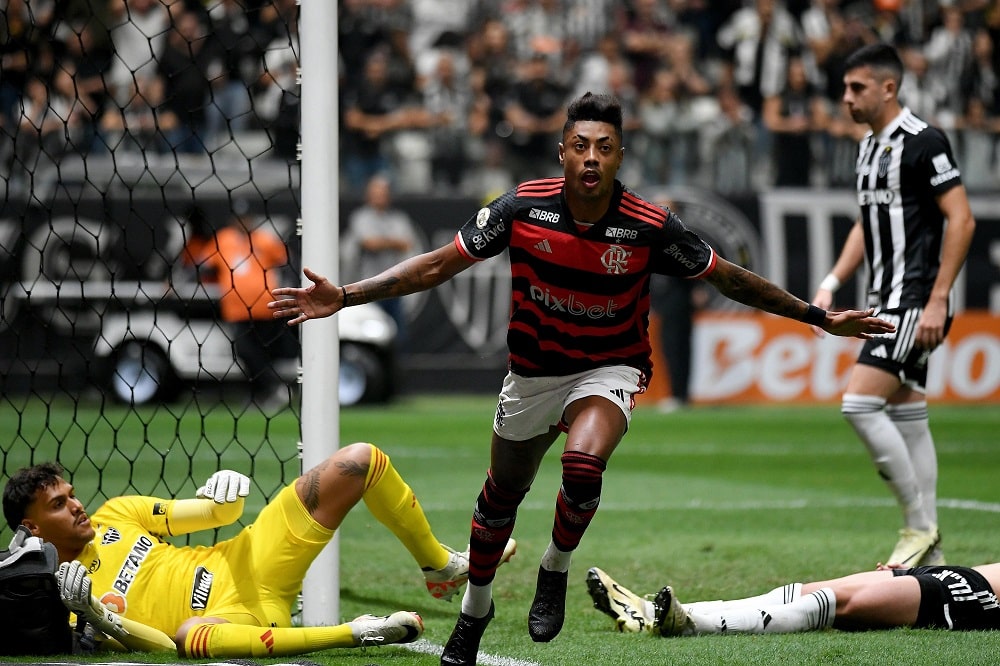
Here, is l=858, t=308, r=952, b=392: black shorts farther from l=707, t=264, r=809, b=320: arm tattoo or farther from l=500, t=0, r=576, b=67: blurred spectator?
l=500, t=0, r=576, b=67: blurred spectator

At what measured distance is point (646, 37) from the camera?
19.5 meters

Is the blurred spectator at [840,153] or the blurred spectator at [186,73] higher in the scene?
the blurred spectator at [186,73]

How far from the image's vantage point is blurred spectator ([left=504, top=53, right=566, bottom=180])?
17.7 metres

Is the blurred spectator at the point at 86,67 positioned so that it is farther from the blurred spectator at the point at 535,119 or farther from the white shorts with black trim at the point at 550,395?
the white shorts with black trim at the point at 550,395

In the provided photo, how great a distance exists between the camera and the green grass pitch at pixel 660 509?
4.81m

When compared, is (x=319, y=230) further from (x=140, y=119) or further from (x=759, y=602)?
(x=140, y=119)

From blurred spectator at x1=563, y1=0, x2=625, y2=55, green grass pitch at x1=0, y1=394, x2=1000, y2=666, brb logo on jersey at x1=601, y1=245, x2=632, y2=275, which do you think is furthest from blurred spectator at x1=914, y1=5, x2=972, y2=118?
brb logo on jersey at x1=601, y1=245, x2=632, y2=275

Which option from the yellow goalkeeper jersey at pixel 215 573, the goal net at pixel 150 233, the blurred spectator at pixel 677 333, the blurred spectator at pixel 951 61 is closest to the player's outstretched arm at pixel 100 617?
the yellow goalkeeper jersey at pixel 215 573

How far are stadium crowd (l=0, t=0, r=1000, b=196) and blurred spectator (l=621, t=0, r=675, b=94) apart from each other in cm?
3

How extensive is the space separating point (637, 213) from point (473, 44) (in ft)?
49.0

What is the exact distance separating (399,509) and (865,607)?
1.84m

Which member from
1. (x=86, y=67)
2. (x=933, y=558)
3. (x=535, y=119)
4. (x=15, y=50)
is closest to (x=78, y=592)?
(x=933, y=558)

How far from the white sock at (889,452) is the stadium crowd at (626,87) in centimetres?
1114

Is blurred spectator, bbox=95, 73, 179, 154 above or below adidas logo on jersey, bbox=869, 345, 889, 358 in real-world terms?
above
